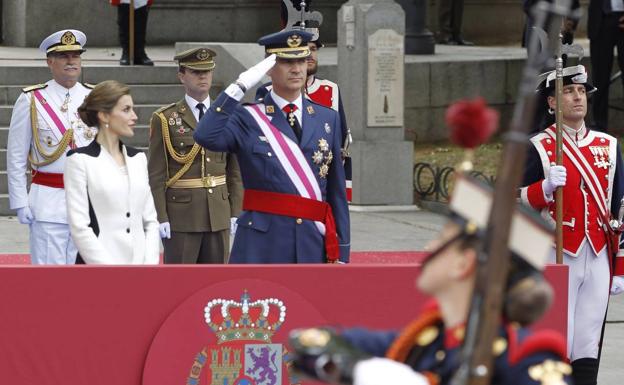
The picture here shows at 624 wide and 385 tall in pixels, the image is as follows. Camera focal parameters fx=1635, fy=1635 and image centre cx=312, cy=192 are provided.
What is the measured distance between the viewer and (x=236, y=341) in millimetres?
6656

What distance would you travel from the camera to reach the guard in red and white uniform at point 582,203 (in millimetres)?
7781

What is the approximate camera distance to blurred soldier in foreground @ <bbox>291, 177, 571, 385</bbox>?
353cm

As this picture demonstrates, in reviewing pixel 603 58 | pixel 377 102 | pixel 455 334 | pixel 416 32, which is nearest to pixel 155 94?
pixel 377 102

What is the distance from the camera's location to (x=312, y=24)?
10.9 metres

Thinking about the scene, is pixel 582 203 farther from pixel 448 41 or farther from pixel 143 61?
pixel 448 41

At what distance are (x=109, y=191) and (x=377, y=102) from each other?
7734 mm

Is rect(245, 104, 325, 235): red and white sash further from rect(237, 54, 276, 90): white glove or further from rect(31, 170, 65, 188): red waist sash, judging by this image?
rect(31, 170, 65, 188): red waist sash

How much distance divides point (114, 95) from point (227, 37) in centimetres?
1270

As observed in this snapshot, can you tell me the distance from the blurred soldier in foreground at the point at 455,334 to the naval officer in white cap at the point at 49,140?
4.91m

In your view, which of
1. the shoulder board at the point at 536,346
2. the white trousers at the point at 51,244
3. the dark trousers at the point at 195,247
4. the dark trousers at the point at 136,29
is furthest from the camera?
the dark trousers at the point at 136,29

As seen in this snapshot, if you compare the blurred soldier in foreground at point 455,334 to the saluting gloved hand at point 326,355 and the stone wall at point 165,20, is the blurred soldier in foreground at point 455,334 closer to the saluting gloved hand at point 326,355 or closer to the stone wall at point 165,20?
the saluting gloved hand at point 326,355

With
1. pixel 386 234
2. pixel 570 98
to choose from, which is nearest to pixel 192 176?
pixel 570 98

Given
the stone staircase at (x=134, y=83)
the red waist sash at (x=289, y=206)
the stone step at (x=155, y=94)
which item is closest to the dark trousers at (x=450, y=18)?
the stone staircase at (x=134, y=83)

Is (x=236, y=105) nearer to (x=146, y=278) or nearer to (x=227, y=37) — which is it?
(x=146, y=278)
